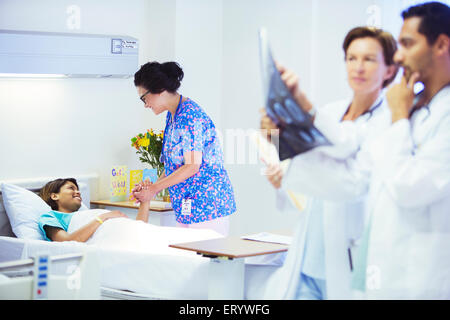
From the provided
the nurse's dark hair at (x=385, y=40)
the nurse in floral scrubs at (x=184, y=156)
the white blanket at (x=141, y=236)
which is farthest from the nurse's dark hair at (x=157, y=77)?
the nurse's dark hair at (x=385, y=40)

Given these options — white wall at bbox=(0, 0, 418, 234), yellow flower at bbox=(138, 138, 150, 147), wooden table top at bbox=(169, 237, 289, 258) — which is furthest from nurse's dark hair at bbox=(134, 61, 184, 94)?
wooden table top at bbox=(169, 237, 289, 258)

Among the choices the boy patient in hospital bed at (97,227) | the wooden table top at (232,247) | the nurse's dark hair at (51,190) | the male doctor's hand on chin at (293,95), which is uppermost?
the male doctor's hand on chin at (293,95)

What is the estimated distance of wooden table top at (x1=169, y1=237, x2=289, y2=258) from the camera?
2525mm

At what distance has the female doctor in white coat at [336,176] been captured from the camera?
2273mm

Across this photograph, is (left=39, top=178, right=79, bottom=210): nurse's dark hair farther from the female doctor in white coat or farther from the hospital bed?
the female doctor in white coat

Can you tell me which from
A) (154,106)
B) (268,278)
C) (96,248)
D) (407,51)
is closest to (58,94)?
(154,106)

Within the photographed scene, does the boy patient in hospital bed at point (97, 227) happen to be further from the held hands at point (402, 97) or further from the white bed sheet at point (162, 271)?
the held hands at point (402, 97)

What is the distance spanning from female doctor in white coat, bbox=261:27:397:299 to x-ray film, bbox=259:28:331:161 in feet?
0.09

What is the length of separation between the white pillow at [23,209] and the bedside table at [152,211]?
648mm

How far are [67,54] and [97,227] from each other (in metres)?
1.14

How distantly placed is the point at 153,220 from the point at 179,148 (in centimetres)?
93

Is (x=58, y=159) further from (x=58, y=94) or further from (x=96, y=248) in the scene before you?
(x=96, y=248)

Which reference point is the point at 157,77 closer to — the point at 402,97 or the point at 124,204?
the point at 124,204
